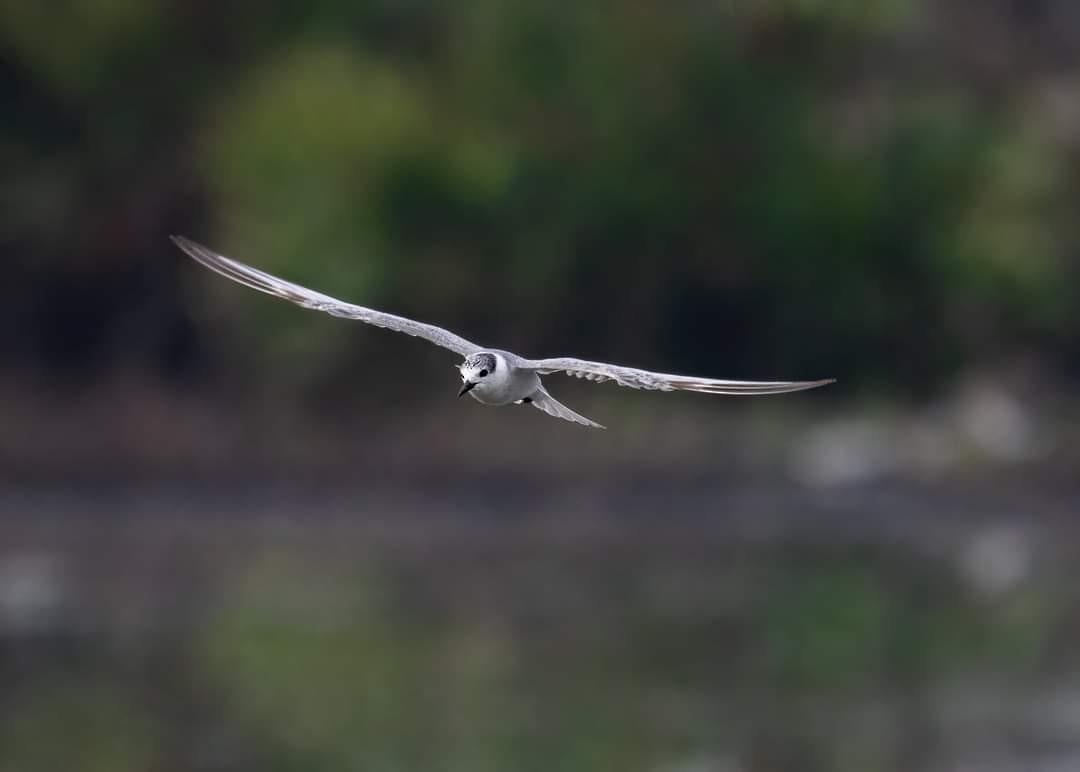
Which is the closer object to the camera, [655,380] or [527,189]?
[655,380]

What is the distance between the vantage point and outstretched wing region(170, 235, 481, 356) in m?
13.0

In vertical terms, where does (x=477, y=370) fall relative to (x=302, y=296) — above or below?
below

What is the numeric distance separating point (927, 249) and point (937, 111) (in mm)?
2940

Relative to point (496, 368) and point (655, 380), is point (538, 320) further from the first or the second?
point (655, 380)

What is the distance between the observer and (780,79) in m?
48.2

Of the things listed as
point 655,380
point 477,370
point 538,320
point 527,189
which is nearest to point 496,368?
point 477,370

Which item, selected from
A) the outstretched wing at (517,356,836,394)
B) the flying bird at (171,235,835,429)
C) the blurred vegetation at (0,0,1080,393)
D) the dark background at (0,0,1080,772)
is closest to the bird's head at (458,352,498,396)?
the flying bird at (171,235,835,429)

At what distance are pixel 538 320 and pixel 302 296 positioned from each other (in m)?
33.1

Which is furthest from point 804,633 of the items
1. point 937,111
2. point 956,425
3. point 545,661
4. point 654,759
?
point 937,111

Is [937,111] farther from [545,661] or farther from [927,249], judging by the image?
[545,661]

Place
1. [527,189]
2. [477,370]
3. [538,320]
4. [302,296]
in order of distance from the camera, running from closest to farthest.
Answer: [477,370] → [302,296] → [538,320] → [527,189]

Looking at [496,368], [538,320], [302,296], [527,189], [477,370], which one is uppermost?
[527,189]

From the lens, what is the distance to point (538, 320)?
46.4 m

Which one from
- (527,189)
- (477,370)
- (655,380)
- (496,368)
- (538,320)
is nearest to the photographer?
(655,380)
